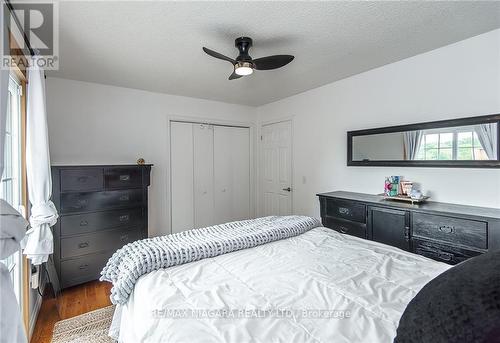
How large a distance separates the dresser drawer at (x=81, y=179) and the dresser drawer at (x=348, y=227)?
260cm

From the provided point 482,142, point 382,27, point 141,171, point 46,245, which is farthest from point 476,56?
point 46,245

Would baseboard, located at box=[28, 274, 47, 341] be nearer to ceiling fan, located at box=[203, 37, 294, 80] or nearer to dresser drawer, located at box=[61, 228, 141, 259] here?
dresser drawer, located at box=[61, 228, 141, 259]

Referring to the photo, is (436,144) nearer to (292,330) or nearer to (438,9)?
(438,9)

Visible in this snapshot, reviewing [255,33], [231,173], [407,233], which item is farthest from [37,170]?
[407,233]

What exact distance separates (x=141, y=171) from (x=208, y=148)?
1305 millimetres

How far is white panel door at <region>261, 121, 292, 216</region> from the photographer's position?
13.1 feet

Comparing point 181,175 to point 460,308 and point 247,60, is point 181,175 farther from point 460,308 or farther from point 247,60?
point 460,308

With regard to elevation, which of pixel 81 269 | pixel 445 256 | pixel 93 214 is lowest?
pixel 81 269

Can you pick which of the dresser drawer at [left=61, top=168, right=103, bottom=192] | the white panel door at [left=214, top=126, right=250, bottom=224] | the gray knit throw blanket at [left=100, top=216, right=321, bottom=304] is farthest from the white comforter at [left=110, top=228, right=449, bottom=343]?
the white panel door at [left=214, top=126, right=250, bottom=224]

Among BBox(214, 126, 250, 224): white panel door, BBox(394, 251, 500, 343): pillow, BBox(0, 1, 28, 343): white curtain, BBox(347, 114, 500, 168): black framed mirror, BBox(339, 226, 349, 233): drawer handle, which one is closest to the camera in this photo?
BBox(394, 251, 500, 343): pillow

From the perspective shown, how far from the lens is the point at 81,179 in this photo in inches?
104

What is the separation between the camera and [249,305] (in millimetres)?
1072

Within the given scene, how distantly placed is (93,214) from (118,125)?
125cm

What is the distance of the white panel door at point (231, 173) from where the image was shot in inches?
166
